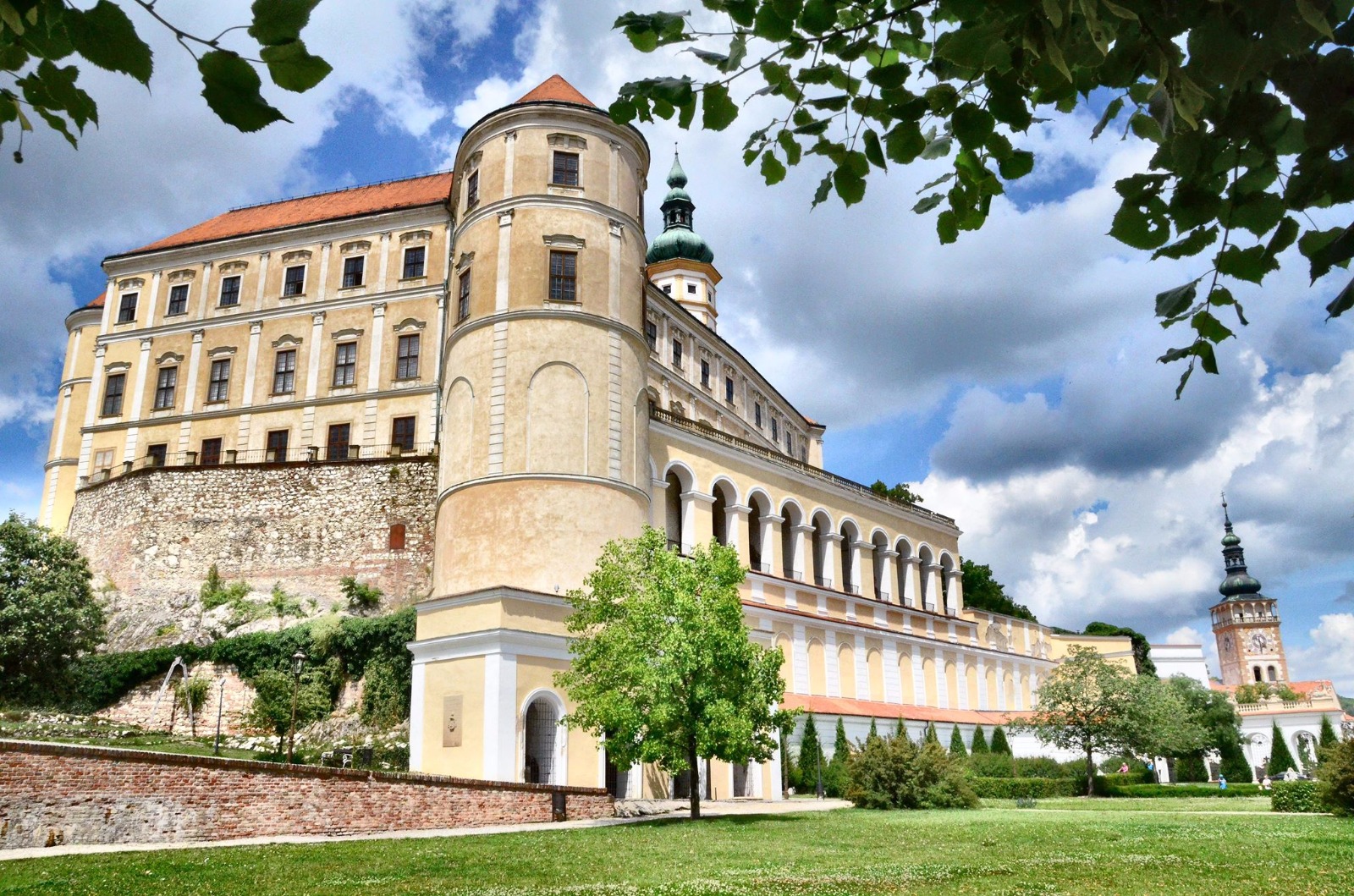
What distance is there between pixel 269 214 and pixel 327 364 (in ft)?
39.3

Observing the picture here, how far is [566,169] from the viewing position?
36.6m

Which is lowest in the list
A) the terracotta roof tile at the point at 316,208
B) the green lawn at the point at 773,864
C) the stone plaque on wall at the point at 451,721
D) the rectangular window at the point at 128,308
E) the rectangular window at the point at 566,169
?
the green lawn at the point at 773,864

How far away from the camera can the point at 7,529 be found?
3878cm

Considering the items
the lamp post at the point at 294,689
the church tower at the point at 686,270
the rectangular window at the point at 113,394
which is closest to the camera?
the lamp post at the point at 294,689

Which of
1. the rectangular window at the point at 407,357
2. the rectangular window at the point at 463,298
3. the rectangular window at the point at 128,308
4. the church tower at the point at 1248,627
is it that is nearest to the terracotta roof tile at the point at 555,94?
the rectangular window at the point at 463,298

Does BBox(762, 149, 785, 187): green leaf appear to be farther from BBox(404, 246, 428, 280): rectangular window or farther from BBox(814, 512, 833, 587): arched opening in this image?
BBox(404, 246, 428, 280): rectangular window

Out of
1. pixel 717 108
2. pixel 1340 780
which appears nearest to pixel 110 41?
pixel 717 108

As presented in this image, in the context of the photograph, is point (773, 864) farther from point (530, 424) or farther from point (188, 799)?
point (530, 424)

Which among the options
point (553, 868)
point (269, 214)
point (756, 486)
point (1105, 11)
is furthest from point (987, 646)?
point (1105, 11)

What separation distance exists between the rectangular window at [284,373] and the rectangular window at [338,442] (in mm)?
3345

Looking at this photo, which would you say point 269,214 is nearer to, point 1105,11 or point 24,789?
point 24,789

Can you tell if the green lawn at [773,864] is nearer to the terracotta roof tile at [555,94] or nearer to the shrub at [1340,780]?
the shrub at [1340,780]

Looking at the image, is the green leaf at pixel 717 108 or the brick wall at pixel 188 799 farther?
the brick wall at pixel 188 799

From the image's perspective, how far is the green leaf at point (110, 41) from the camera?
2.79 metres
